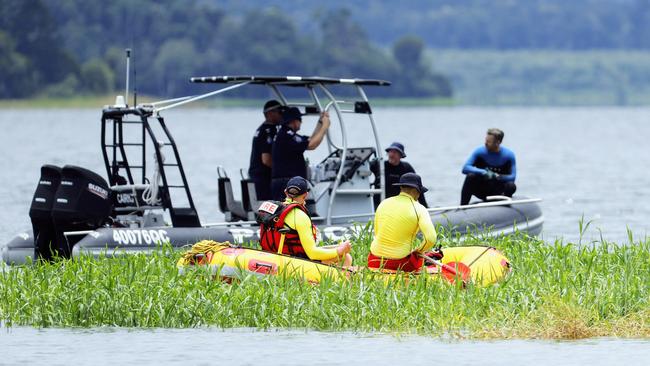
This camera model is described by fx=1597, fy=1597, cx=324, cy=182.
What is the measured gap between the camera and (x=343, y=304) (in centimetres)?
1396

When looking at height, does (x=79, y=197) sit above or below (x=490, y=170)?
below

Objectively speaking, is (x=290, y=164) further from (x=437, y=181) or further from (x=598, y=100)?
(x=598, y=100)

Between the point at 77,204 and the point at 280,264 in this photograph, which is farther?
the point at 77,204

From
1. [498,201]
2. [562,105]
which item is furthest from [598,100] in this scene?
[498,201]

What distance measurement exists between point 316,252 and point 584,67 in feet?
581

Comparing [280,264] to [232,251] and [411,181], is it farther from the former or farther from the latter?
[411,181]

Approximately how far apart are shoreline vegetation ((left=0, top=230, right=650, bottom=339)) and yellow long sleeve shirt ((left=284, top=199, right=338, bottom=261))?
0.57 m

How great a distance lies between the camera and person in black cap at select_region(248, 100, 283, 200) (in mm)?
19422

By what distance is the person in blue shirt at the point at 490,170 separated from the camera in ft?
70.0

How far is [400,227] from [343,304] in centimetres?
114

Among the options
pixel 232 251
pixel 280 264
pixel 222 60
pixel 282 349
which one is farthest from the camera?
pixel 222 60

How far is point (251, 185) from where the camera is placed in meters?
19.7

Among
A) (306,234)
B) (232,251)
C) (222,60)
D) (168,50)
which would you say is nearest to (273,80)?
(232,251)

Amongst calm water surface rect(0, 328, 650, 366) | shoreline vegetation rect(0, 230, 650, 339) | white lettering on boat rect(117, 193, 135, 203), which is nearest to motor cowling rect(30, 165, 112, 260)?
white lettering on boat rect(117, 193, 135, 203)
